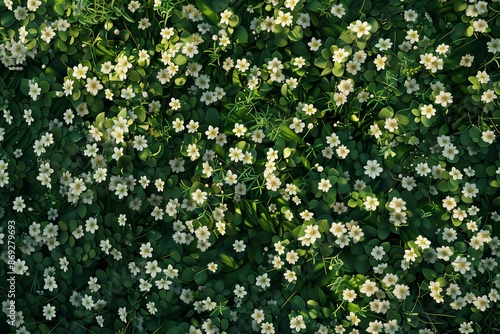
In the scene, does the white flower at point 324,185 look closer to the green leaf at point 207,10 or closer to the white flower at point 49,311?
the green leaf at point 207,10

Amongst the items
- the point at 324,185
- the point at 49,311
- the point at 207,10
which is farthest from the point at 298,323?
the point at 207,10

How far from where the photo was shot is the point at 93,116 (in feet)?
8.74

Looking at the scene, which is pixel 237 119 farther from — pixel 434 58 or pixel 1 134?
pixel 1 134

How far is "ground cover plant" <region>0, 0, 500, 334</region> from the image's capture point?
7.89 ft

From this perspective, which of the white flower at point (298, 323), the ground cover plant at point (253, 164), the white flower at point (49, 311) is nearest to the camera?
the ground cover plant at point (253, 164)

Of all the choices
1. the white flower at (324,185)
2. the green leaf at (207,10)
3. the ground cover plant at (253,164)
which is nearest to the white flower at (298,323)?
the ground cover plant at (253,164)

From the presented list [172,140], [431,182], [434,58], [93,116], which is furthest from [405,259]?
[93,116]

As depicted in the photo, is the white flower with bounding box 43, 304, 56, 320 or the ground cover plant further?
the white flower with bounding box 43, 304, 56, 320

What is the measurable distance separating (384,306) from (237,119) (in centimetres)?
98

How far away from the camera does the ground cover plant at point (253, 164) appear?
240cm

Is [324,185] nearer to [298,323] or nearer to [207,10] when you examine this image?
[298,323]

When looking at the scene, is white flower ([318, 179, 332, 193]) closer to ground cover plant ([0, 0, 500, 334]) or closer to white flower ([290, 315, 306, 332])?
ground cover plant ([0, 0, 500, 334])

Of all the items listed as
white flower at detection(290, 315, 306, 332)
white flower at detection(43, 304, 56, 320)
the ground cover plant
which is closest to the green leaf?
the ground cover plant

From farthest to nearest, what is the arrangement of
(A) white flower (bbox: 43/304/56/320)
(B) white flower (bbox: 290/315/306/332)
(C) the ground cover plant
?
(A) white flower (bbox: 43/304/56/320), (B) white flower (bbox: 290/315/306/332), (C) the ground cover plant
